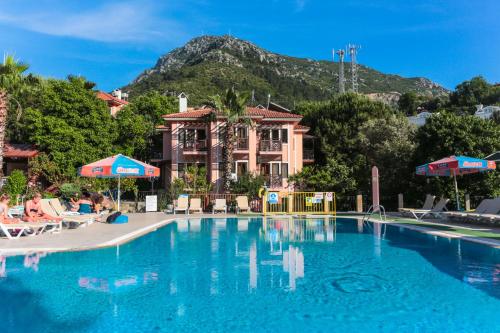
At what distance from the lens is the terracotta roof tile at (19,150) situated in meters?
28.4

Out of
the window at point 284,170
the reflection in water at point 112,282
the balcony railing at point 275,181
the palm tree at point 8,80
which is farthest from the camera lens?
the window at point 284,170

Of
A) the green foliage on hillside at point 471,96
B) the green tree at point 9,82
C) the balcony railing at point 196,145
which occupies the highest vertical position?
the green foliage on hillside at point 471,96

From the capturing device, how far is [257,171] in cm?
3081

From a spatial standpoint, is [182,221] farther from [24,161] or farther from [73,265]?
[24,161]

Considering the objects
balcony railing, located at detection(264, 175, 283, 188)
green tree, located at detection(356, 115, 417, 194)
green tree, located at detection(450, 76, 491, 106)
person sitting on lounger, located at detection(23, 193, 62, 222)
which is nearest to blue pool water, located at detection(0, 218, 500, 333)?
person sitting on lounger, located at detection(23, 193, 62, 222)

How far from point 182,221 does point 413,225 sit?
10722mm

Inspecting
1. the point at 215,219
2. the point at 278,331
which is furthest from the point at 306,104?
the point at 278,331

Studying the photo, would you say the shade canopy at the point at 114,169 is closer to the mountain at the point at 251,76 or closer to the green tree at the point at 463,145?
the green tree at the point at 463,145

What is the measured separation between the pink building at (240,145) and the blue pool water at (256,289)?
19.3 m

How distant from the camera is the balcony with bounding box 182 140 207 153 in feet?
101

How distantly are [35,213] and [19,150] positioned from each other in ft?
63.0

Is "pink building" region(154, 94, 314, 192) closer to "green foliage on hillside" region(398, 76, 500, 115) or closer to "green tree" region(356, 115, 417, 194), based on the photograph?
"green tree" region(356, 115, 417, 194)

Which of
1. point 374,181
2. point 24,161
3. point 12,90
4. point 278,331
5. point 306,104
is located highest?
point 306,104

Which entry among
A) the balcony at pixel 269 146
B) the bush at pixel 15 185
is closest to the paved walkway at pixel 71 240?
the bush at pixel 15 185
